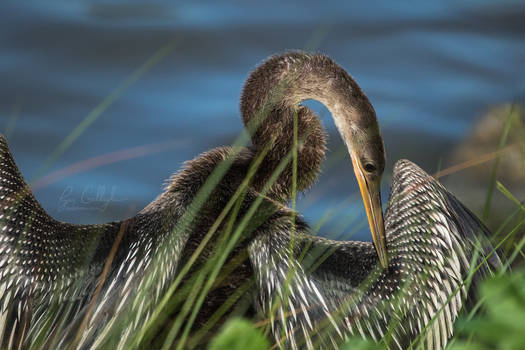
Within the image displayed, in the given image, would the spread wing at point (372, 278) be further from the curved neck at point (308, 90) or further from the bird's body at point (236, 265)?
the curved neck at point (308, 90)

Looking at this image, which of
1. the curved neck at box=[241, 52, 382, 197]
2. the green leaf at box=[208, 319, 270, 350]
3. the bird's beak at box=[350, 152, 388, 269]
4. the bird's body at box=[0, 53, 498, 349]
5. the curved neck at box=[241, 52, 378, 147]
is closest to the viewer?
the green leaf at box=[208, 319, 270, 350]

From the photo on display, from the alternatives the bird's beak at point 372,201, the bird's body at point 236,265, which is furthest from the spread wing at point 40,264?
the bird's beak at point 372,201

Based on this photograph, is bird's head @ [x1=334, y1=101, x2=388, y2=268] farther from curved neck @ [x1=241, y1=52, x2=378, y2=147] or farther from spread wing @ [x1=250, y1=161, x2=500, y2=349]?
spread wing @ [x1=250, y1=161, x2=500, y2=349]

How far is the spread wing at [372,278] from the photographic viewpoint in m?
2.88

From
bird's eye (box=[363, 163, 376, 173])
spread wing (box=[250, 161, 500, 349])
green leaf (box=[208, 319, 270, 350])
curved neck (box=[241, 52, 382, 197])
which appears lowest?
spread wing (box=[250, 161, 500, 349])

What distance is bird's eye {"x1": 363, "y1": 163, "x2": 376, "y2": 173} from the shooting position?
3.49 metres

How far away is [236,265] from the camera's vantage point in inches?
119

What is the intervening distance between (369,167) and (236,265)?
3.00 ft

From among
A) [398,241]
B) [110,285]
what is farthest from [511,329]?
[398,241]

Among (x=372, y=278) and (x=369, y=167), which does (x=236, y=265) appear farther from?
(x=369, y=167)

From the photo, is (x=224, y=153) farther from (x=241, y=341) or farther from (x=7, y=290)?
(x=241, y=341)

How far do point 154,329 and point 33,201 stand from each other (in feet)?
3.30

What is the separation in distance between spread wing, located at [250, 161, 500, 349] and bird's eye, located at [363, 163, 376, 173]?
196mm

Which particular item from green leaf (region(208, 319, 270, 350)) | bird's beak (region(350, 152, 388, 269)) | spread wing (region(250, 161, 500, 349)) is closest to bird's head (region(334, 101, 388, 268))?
bird's beak (region(350, 152, 388, 269))
